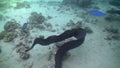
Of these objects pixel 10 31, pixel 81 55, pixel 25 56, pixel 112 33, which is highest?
pixel 25 56

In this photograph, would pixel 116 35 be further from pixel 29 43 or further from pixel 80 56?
pixel 29 43

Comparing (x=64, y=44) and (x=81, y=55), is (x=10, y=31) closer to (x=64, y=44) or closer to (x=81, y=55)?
(x=64, y=44)

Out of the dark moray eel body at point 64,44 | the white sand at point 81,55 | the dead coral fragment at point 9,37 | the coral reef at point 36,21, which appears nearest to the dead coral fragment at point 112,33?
the white sand at point 81,55

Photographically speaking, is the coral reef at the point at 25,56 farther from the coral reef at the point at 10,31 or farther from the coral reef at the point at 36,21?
the coral reef at the point at 36,21

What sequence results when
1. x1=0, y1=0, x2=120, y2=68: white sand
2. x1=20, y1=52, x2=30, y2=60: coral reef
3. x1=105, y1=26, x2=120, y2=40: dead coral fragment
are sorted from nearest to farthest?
x1=0, y1=0, x2=120, y2=68: white sand
x1=20, y1=52, x2=30, y2=60: coral reef
x1=105, y1=26, x2=120, y2=40: dead coral fragment

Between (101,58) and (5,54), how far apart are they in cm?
450

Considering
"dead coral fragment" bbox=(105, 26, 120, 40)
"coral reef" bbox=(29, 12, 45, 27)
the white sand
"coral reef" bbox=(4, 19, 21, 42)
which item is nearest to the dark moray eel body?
the white sand

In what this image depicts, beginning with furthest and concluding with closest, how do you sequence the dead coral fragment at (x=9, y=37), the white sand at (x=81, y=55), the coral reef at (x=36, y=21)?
the coral reef at (x=36, y=21), the dead coral fragment at (x=9, y=37), the white sand at (x=81, y=55)

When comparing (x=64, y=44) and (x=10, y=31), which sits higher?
(x=64, y=44)

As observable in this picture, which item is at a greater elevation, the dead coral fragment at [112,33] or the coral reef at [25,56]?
the coral reef at [25,56]

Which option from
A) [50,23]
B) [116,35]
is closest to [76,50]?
[116,35]

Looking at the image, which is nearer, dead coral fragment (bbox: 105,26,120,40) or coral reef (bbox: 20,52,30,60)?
coral reef (bbox: 20,52,30,60)

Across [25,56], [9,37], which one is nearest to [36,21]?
[9,37]

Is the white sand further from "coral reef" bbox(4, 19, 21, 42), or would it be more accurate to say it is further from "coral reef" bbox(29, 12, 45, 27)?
"coral reef" bbox(29, 12, 45, 27)
